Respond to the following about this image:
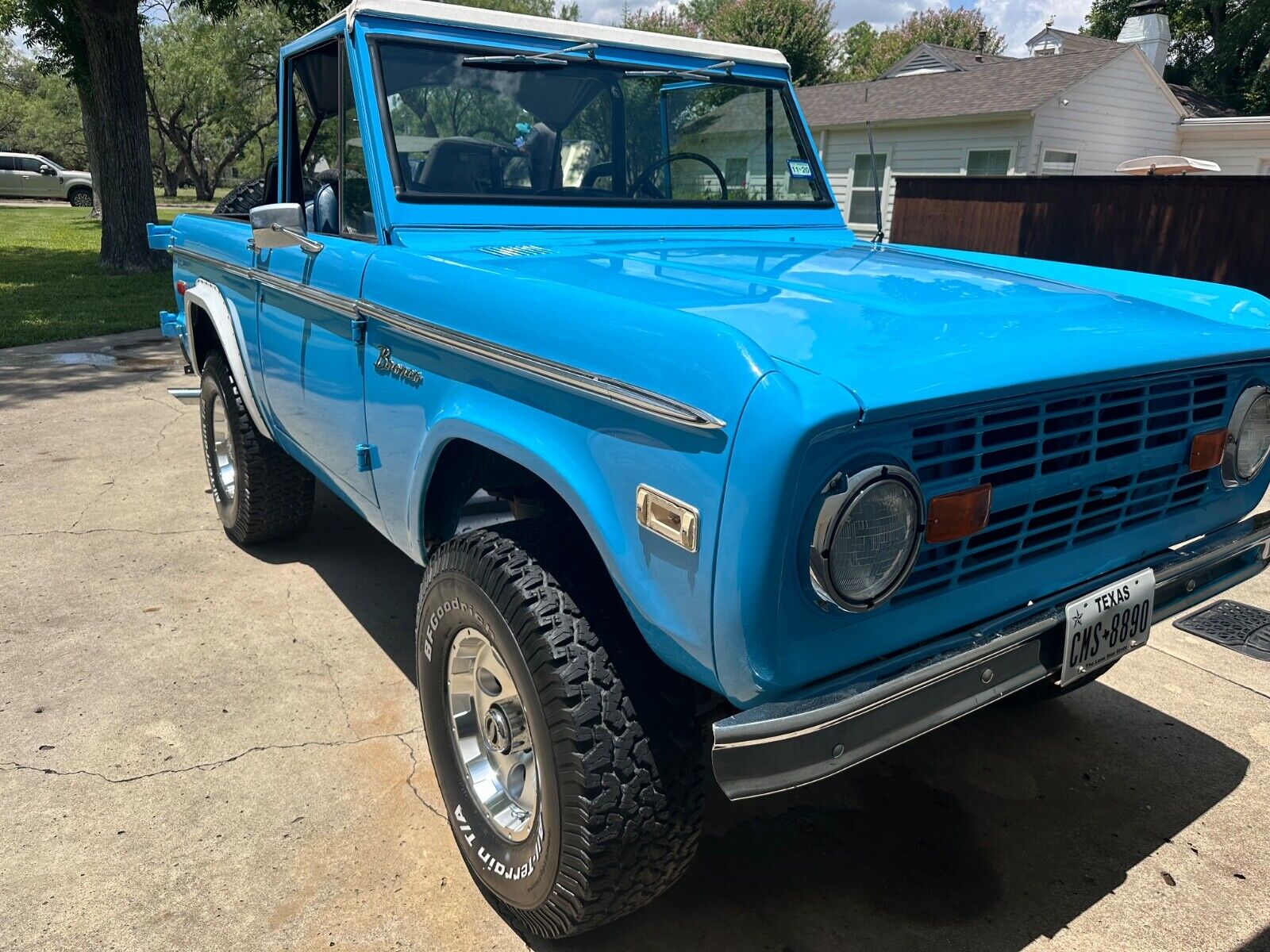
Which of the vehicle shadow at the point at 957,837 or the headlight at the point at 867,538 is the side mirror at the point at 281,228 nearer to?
the vehicle shadow at the point at 957,837

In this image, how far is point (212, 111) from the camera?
37844 mm

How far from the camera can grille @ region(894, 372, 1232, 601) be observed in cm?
178

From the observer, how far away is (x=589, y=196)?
3.22 m

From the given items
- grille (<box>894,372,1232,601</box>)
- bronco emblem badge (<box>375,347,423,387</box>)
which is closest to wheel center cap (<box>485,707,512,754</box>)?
bronco emblem badge (<box>375,347,423,387</box>)

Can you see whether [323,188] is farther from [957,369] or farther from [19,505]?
[19,505]

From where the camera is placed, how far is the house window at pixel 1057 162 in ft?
56.6

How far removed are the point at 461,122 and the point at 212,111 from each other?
40437mm

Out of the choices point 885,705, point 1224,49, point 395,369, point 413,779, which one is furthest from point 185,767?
point 1224,49

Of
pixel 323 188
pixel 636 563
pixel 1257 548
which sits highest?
pixel 323 188

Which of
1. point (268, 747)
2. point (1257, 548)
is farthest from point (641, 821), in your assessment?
point (1257, 548)

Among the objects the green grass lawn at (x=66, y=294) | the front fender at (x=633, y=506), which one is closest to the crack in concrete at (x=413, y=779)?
the front fender at (x=633, y=506)

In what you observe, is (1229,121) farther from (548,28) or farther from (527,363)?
(527,363)

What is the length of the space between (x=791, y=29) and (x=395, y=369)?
40.3 metres

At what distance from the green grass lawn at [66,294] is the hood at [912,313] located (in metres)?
8.65
